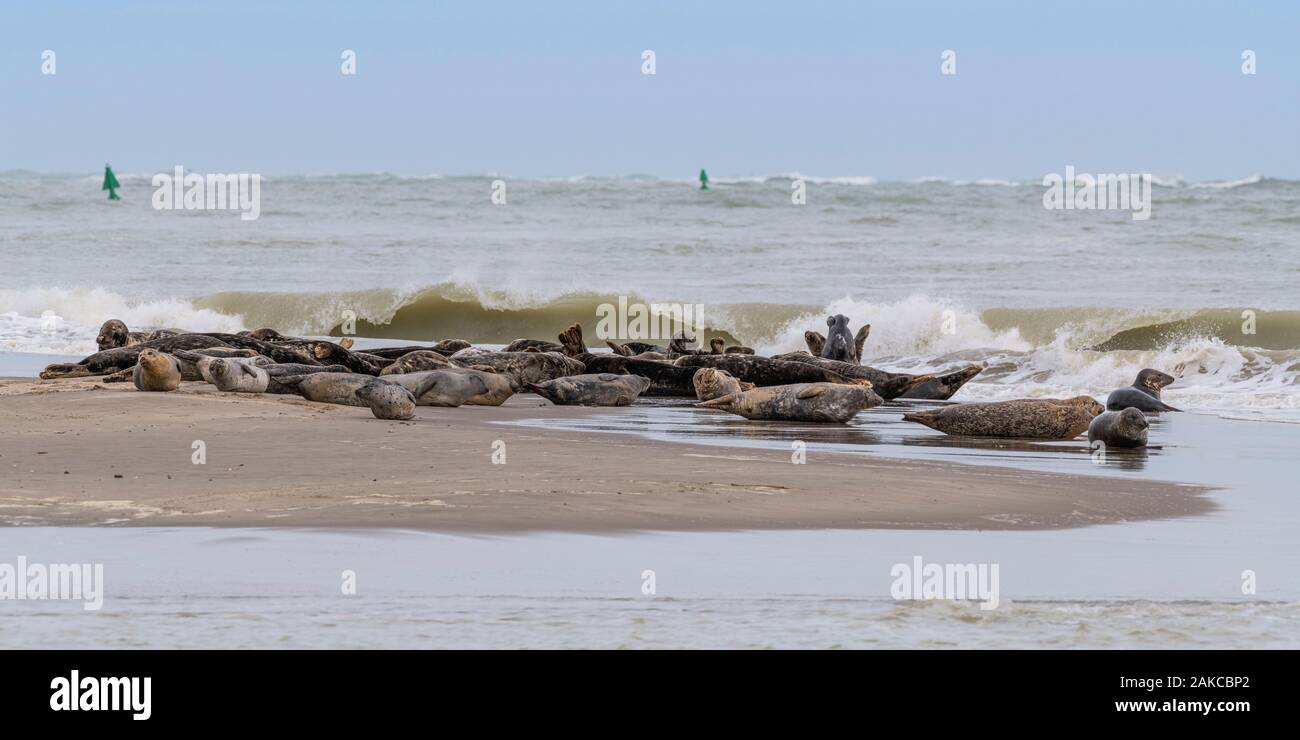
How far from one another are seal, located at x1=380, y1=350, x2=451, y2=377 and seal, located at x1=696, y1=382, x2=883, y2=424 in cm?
333

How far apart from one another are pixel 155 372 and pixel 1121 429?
738 cm

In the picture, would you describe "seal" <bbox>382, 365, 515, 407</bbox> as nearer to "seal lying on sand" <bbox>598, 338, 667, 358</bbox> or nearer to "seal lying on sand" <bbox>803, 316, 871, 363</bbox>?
"seal lying on sand" <bbox>598, 338, 667, 358</bbox>

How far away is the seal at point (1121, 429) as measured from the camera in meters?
10.4

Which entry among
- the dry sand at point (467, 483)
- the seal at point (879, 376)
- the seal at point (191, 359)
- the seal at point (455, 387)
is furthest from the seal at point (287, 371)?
the seal at point (879, 376)

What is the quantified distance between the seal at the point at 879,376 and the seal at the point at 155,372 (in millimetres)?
5543

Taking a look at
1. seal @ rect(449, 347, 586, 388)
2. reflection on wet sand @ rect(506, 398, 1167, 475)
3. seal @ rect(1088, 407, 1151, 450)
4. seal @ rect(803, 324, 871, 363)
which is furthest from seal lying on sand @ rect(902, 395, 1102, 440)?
seal @ rect(803, 324, 871, 363)

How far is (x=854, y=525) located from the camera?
675cm

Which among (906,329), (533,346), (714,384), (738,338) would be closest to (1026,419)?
(714,384)

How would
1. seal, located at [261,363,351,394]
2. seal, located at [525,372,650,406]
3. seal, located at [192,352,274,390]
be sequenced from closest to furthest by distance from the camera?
1. seal, located at [192,352,274,390]
2. seal, located at [261,363,351,394]
3. seal, located at [525,372,650,406]

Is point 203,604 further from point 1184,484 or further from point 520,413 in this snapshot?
point 520,413

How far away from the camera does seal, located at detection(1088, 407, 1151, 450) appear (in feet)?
34.2

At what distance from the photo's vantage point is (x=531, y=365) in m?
14.9

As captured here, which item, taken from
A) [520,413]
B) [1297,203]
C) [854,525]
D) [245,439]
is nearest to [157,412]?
[245,439]
